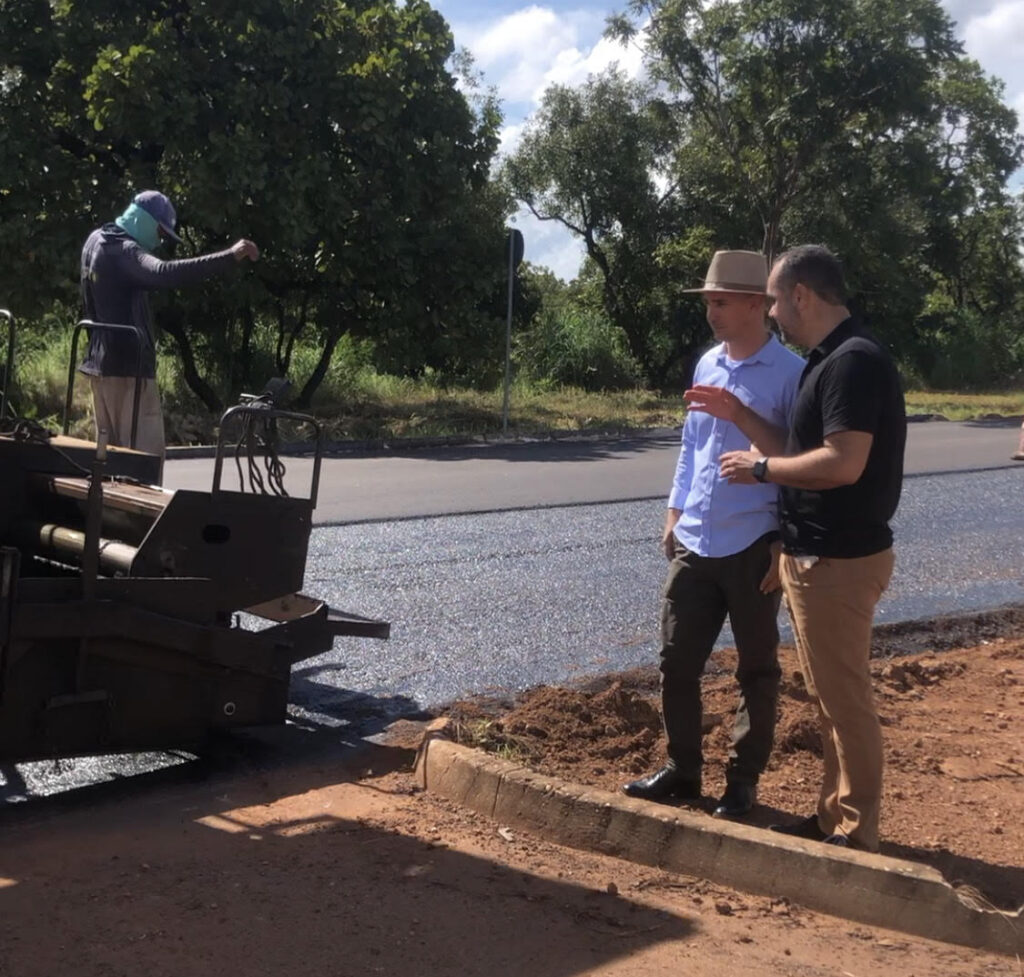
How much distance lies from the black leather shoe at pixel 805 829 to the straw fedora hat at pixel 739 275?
5.78ft

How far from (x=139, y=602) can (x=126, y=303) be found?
2.44 meters

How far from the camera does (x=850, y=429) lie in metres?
4.06

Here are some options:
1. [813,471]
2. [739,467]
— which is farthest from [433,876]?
[813,471]

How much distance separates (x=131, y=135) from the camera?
17781 mm

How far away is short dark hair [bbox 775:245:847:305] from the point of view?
429cm

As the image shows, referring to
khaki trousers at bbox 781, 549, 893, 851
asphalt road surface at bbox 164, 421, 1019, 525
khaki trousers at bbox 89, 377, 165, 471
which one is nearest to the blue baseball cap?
khaki trousers at bbox 89, 377, 165, 471

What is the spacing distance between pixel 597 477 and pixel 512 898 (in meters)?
10.5

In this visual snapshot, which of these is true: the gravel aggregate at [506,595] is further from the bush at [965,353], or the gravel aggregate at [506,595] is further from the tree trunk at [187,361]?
the bush at [965,353]

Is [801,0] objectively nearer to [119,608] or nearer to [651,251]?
[651,251]

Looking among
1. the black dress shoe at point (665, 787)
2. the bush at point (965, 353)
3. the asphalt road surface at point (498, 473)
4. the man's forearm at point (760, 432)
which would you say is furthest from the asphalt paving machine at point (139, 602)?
the bush at point (965, 353)

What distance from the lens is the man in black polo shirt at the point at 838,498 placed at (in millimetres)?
4094

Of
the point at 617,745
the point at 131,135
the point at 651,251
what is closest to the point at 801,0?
the point at 651,251

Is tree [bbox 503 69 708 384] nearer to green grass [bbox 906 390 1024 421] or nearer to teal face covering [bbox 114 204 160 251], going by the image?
green grass [bbox 906 390 1024 421]

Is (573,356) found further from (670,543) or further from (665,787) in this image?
(665,787)
